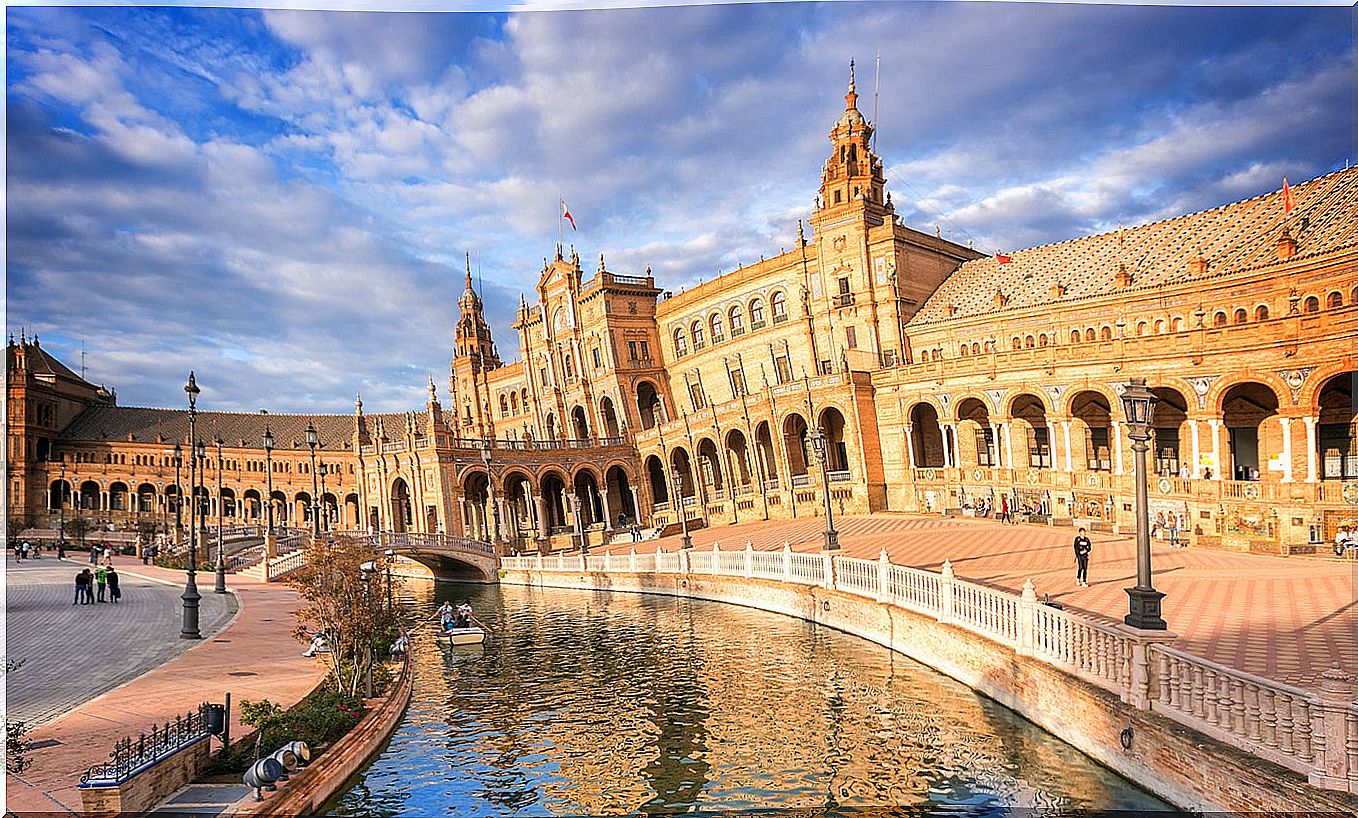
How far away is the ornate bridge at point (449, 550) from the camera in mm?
44156

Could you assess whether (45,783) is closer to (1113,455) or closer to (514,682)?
(514,682)

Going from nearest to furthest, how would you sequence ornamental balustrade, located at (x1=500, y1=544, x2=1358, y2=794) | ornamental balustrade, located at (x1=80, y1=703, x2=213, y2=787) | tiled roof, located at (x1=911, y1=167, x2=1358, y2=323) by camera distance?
1. ornamental balustrade, located at (x1=500, y1=544, x2=1358, y2=794)
2. ornamental balustrade, located at (x1=80, y1=703, x2=213, y2=787)
3. tiled roof, located at (x1=911, y1=167, x2=1358, y2=323)

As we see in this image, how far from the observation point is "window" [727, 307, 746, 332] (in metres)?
60.5

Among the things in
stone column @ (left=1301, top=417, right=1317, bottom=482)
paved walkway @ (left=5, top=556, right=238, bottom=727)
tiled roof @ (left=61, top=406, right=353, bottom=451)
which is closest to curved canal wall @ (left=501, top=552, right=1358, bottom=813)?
paved walkway @ (left=5, top=556, right=238, bottom=727)

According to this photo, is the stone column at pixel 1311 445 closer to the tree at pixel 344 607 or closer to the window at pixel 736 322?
the tree at pixel 344 607

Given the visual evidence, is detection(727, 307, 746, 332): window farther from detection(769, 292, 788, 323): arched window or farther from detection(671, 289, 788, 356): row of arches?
detection(769, 292, 788, 323): arched window

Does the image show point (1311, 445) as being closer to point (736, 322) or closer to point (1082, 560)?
point (1082, 560)

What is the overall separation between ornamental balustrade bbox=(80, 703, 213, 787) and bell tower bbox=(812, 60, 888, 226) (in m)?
46.7

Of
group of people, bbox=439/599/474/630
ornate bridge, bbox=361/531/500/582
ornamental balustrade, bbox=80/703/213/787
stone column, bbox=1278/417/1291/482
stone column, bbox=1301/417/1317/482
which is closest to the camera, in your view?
ornamental balustrade, bbox=80/703/213/787

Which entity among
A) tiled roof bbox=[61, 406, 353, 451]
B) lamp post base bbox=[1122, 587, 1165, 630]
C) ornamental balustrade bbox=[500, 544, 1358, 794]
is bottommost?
ornamental balustrade bbox=[500, 544, 1358, 794]

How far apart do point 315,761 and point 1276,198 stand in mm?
46726

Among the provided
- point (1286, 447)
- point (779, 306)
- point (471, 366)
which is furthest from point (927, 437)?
point (471, 366)

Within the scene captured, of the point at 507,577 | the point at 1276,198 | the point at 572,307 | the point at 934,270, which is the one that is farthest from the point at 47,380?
the point at 1276,198

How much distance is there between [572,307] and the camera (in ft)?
224
